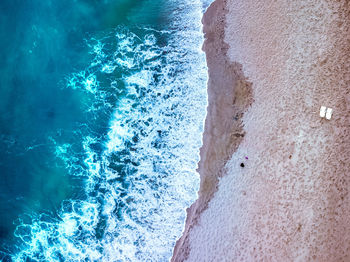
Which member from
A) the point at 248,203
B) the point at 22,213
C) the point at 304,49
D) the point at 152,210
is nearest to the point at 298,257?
the point at 248,203

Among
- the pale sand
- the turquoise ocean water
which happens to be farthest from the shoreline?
the turquoise ocean water

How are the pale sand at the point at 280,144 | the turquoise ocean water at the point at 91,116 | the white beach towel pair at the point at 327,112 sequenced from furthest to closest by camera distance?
1. the turquoise ocean water at the point at 91,116
2. the white beach towel pair at the point at 327,112
3. the pale sand at the point at 280,144

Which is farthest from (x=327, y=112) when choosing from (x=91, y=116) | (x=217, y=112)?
(x=91, y=116)

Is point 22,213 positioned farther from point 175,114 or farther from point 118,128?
→ point 175,114

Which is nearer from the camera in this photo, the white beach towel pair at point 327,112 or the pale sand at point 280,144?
the pale sand at point 280,144

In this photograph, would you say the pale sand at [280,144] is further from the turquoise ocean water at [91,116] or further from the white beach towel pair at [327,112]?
the turquoise ocean water at [91,116]

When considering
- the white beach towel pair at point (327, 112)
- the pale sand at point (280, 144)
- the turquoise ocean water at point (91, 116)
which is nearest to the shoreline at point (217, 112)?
the pale sand at point (280, 144)
